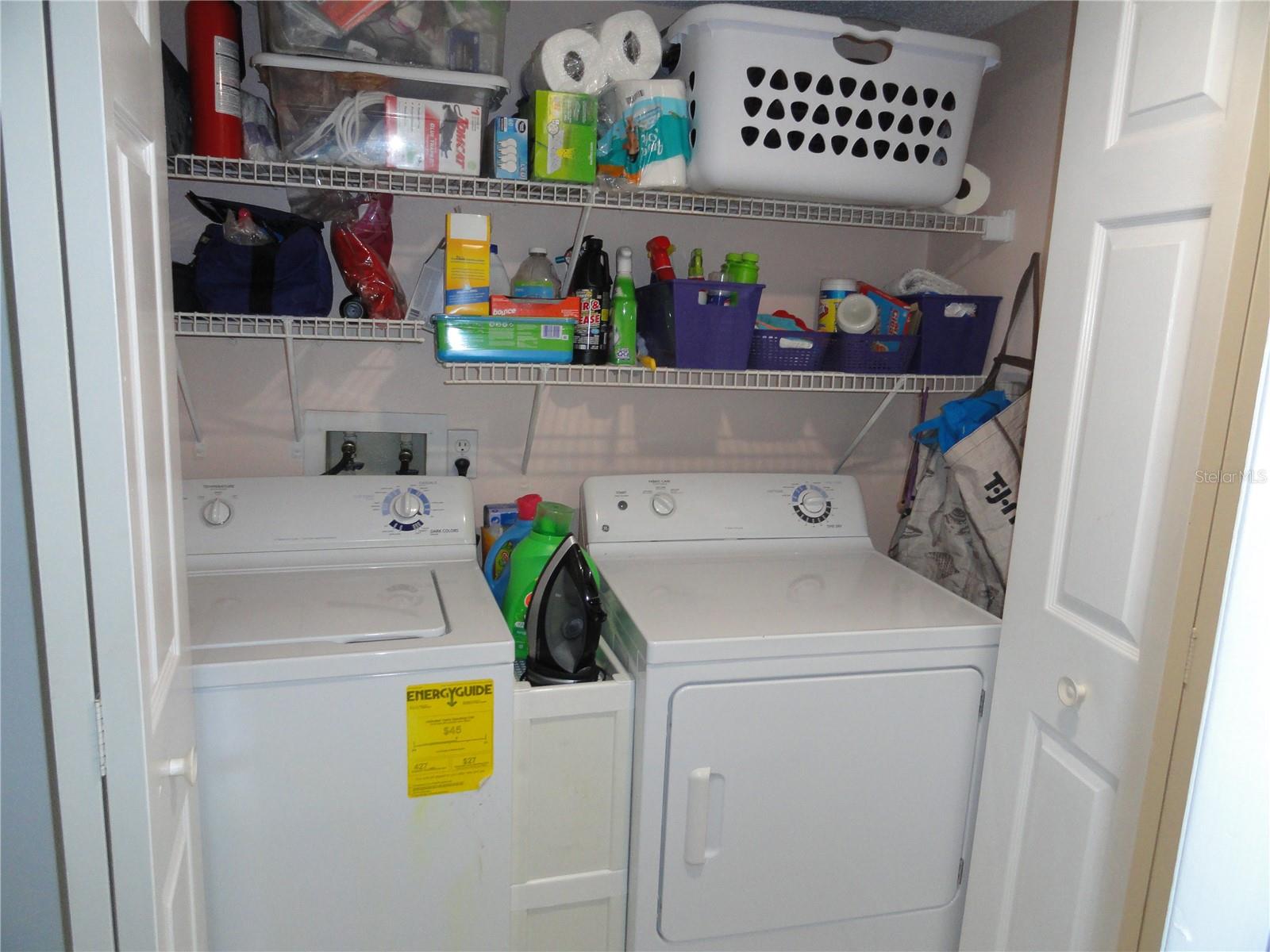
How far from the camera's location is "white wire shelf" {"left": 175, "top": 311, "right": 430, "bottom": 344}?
1.74 metres

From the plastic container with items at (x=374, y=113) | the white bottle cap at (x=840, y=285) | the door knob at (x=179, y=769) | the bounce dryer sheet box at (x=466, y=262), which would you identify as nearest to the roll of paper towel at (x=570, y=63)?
the plastic container with items at (x=374, y=113)

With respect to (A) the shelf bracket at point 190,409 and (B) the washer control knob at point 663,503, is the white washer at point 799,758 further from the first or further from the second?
(A) the shelf bracket at point 190,409

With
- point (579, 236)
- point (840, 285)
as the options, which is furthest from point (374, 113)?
point (840, 285)

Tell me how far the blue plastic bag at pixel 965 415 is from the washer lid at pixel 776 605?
36cm

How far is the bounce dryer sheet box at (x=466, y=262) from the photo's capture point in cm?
182

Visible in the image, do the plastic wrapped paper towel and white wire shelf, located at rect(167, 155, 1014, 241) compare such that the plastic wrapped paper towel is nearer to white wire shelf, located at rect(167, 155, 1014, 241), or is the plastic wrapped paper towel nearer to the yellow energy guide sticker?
white wire shelf, located at rect(167, 155, 1014, 241)

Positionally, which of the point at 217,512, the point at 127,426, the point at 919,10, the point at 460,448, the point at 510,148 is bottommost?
the point at 217,512

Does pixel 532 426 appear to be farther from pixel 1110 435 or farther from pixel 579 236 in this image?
pixel 1110 435

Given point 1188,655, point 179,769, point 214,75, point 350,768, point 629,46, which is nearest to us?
point 179,769

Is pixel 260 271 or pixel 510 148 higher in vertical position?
pixel 510 148

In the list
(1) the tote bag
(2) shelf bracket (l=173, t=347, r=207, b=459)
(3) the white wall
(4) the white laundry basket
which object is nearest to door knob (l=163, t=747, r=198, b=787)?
(3) the white wall

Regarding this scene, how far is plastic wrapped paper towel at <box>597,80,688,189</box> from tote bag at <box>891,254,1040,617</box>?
896 mm

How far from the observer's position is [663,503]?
216 cm

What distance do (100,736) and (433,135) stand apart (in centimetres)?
135
